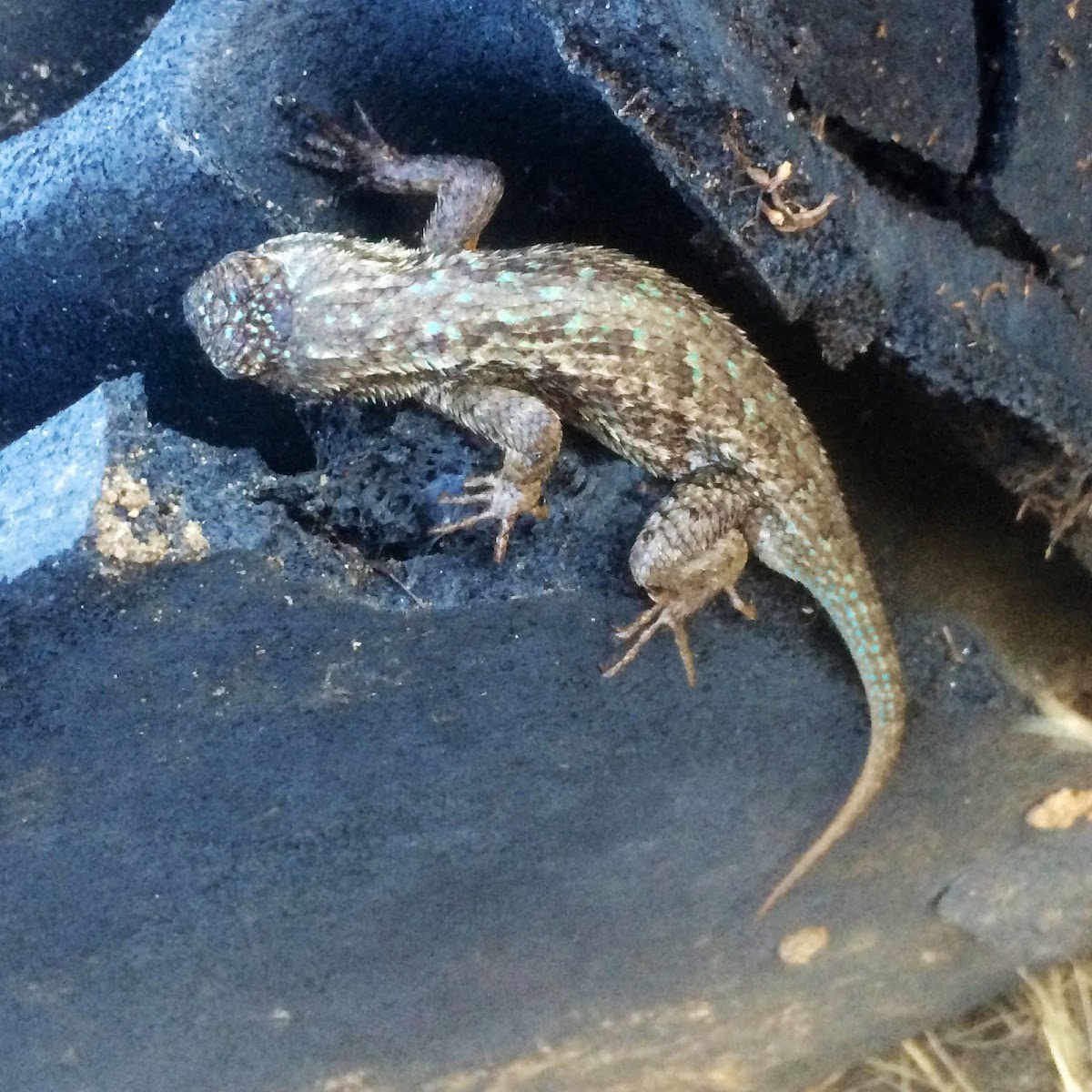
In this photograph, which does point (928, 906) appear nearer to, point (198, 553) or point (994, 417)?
point (994, 417)

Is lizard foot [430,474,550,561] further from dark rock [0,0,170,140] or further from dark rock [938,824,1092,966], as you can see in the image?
dark rock [938,824,1092,966]

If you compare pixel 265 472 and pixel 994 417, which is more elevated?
pixel 994 417

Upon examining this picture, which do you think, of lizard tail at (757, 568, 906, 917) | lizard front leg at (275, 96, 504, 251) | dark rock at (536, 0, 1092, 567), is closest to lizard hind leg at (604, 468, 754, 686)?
lizard tail at (757, 568, 906, 917)

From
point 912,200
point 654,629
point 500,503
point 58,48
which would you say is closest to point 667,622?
point 654,629

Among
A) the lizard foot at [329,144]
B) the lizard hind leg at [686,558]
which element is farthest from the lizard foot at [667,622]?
the lizard foot at [329,144]

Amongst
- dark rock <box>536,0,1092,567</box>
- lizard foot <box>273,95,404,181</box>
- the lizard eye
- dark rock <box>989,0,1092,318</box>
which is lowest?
the lizard eye

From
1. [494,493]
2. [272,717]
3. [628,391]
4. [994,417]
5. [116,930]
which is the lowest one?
[116,930]

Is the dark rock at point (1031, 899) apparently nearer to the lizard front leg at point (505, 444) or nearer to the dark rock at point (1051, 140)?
the dark rock at point (1051, 140)

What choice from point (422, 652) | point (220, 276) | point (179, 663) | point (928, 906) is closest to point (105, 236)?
point (220, 276)
